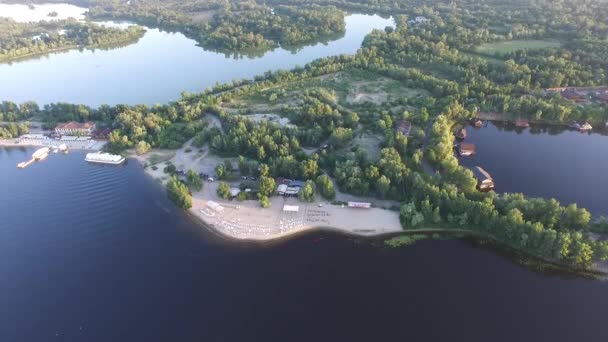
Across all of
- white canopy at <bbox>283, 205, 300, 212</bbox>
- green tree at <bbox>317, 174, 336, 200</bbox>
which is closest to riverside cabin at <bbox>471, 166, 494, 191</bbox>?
green tree at <bbox>317, 174, 336, 200</bbox>

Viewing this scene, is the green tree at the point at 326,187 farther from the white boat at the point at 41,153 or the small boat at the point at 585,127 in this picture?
the small boat at the point at 585,127

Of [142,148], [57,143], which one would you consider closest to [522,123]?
[142,148]

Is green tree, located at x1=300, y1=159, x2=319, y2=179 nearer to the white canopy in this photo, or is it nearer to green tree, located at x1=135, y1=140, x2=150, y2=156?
the white canopy

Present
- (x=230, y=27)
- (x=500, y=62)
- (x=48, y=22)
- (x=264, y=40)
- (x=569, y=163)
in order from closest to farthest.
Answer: (x=569, y=163), (x=500, y=62), (x=264, y=40), (x=230, y=27), (x=48, y=22)

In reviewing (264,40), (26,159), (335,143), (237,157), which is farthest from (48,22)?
(335,143)

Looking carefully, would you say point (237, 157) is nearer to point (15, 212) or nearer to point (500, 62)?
point (15, 212)
